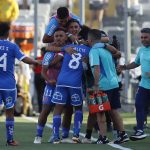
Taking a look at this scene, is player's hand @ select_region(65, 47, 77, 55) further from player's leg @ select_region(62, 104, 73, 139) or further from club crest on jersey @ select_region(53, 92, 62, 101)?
player's leg @ select_region(62, 104, 73, 139)

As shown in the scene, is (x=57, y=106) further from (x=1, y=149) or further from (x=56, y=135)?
(x=1, y=149)

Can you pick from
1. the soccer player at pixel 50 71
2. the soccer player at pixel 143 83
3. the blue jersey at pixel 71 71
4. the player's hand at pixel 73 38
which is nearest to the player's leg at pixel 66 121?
the soccer player at pixel 50 71

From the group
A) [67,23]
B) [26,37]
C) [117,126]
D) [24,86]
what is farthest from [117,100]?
[26,37]

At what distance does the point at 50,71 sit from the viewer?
57.8ft

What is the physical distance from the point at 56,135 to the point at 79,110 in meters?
0.57

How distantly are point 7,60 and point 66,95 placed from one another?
121 cm

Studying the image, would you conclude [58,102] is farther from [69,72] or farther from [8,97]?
[8,97]

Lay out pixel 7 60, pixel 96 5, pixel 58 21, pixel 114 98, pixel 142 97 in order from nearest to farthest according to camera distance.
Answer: pixel 7 60
pixel 114 98
pixel 58 21
pixel 142 97
pixel 96 5

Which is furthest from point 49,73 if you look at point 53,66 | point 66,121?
point 66,121

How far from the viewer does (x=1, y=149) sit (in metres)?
15.9

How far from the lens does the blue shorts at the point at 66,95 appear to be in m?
17.2

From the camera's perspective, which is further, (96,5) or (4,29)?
(96,5)

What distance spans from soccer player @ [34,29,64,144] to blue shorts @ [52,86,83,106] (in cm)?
23

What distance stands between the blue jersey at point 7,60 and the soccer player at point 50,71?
0.67 meters
